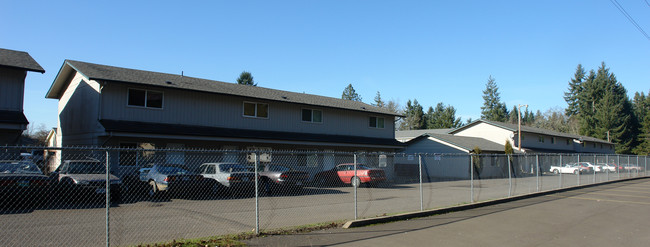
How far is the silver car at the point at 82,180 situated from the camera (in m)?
11.3

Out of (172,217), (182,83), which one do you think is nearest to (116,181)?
(172,217)

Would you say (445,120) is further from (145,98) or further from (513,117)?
(145,98)

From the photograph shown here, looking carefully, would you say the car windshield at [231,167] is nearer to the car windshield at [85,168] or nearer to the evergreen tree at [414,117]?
the car windshield at [85,168]

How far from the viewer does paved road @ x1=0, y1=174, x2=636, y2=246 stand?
7578mm

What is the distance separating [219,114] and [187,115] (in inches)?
66.8

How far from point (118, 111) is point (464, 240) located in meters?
16.1

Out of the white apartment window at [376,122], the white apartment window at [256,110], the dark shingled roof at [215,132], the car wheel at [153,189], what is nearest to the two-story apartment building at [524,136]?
the white apartment window at [376,122]

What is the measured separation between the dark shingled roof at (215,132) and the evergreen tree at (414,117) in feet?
165

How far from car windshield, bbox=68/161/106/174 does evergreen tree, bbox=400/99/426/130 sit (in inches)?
2520

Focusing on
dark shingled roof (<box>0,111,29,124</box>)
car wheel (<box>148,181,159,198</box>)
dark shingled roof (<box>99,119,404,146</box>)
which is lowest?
car wheel (<box>148,181,159,198</box>)

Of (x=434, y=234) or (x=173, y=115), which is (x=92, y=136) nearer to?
(x=173, y=115)

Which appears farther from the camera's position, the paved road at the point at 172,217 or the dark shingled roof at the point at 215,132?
the dark shingled roof at the point at 215,132

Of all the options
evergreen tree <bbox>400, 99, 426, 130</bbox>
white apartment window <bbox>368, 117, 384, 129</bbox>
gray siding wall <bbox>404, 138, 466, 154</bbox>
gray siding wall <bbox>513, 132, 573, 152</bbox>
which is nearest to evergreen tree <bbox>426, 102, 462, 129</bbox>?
evergreen tree <bbox>400, 99, 426, 130</bbox>

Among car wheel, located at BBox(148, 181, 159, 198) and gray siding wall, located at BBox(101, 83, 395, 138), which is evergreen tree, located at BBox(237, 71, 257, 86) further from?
car wheel, located at BBox(148, 181, 159, 198)
